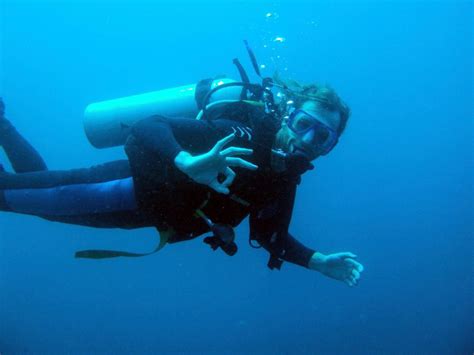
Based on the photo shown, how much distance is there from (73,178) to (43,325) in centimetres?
2289

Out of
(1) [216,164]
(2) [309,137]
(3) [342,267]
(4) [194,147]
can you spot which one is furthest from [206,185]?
(3) [342,267]

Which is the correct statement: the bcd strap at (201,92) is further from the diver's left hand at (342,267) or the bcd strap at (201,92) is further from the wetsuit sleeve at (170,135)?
the diver's left hand at (342,267)

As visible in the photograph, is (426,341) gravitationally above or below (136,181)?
above

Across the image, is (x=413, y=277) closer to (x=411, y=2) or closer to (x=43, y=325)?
(x=411, y=2)

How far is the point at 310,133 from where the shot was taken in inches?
122

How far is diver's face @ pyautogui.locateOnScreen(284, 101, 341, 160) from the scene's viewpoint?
121 inches

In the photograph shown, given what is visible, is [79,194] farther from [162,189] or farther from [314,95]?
[314,95]

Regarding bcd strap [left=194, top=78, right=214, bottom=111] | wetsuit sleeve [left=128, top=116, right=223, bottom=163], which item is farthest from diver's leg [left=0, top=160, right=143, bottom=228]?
bcd strap [left=194, top=78, right=214, bottom=111]

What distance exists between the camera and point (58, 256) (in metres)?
26.7

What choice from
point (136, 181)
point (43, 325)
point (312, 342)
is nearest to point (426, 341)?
point (312, 342)

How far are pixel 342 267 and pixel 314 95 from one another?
5.27 feet

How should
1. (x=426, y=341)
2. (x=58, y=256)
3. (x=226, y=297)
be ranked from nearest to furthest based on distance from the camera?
(x=426, y=341) < (x=58, y=256) < (x=226, y=297)

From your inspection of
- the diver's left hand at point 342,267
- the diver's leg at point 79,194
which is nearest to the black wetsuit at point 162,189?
the diver's leg at point 79,194

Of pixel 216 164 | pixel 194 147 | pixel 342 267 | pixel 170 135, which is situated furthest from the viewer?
pixel 342 267
